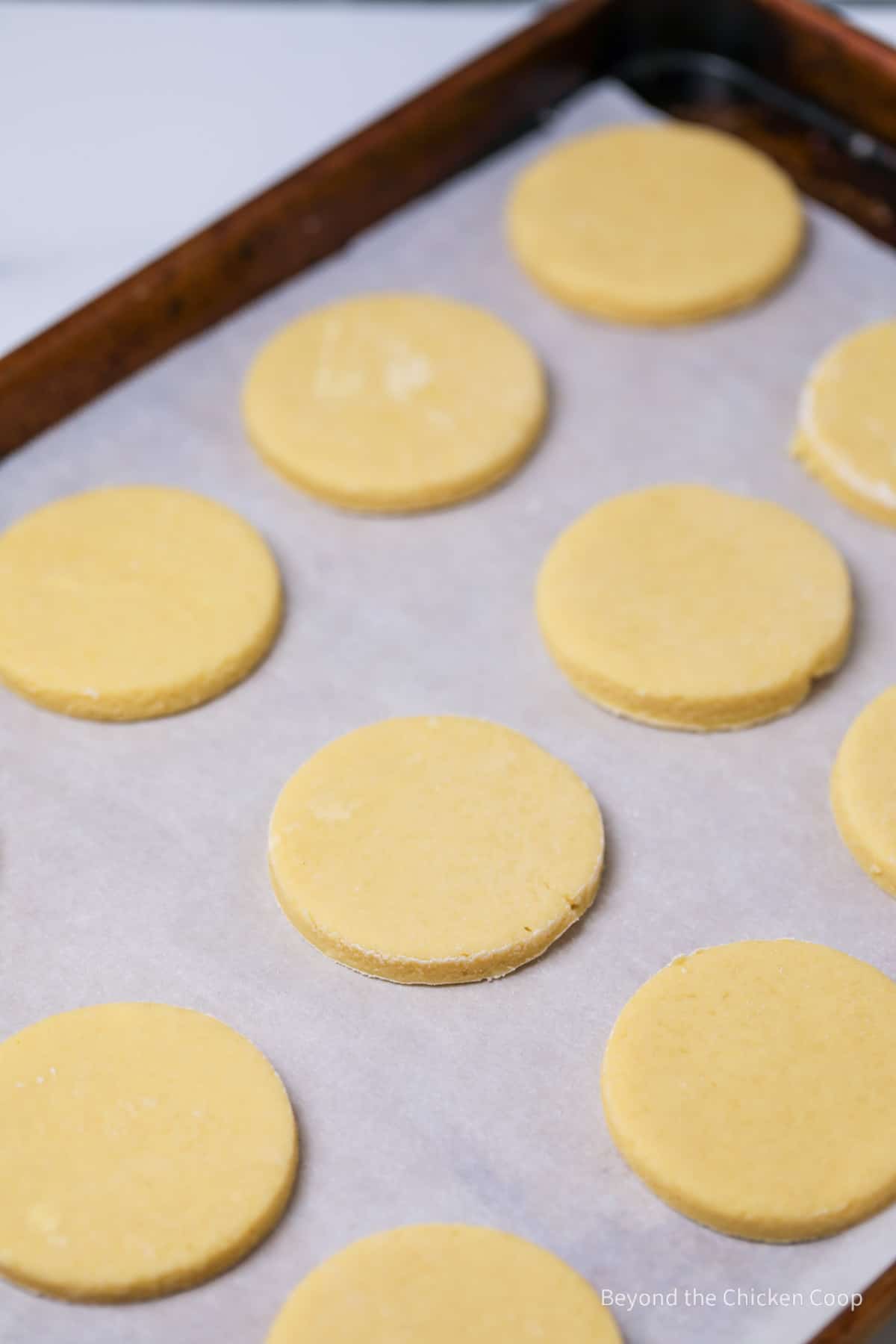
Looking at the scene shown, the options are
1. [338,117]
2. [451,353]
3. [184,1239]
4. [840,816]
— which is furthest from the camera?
[338,117]

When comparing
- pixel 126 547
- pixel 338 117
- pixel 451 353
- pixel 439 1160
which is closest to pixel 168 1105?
pixel 439 1160

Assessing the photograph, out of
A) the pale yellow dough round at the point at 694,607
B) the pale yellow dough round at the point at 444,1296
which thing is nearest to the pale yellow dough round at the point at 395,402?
the pale yellow dough round at the point at 694,607

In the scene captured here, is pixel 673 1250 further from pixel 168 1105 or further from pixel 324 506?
pixel 324 506

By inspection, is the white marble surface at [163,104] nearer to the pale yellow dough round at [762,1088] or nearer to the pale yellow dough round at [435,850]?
the pale yellow dough round at [435,850]

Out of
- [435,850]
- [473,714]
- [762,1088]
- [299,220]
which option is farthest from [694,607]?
[299,220]

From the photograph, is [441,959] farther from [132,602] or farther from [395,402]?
[395,402]

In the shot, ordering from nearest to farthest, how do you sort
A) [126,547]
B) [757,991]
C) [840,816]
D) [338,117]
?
[757,991] < [840,816] < [126,547] < [338,117]
